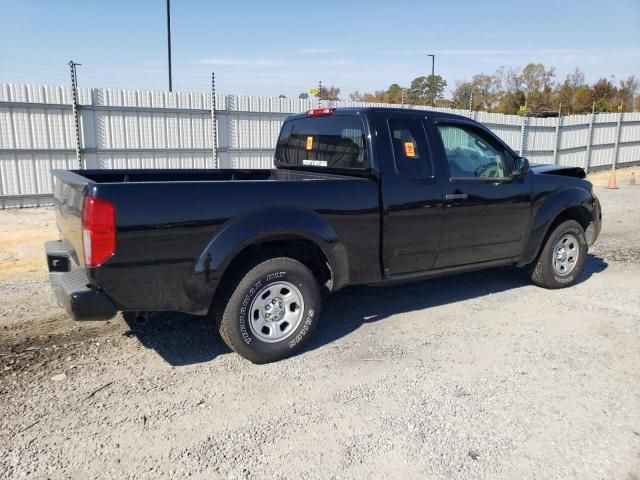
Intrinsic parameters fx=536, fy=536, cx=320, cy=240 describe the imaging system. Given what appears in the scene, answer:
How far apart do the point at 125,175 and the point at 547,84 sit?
168 feet

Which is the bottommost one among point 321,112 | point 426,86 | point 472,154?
point 472,154

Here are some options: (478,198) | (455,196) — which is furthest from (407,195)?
(478,198)

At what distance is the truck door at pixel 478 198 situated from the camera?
16.0 feet

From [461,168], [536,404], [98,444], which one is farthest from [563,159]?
[98,444]

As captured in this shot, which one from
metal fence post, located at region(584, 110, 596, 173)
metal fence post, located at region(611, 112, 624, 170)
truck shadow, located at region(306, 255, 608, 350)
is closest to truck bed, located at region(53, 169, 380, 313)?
truck shadow, located at region(306, 255, 608, 350)

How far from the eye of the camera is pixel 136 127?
11523mm

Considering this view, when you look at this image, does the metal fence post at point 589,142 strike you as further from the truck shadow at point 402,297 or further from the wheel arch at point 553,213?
the wheel arch at point 553,213

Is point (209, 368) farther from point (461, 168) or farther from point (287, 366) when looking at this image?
point (461, 168)

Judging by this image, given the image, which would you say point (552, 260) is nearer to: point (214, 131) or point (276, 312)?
point (276, 312)

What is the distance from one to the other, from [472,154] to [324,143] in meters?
1.45

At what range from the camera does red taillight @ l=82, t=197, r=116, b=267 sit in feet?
10.6

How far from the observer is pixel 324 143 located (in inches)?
195

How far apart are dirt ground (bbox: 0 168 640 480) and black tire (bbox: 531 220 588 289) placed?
1.26 ft

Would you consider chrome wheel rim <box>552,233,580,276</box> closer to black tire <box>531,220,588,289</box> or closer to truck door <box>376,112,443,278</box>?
black tire <box>531,220,588,289</box>
